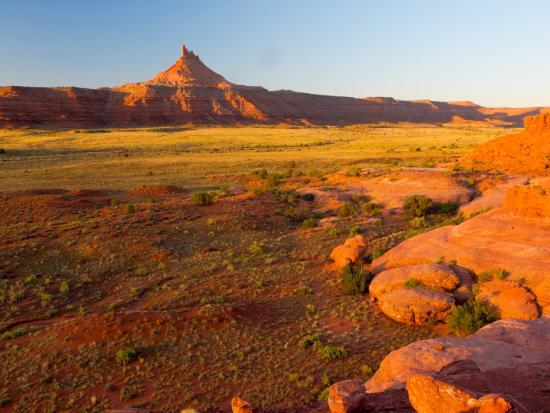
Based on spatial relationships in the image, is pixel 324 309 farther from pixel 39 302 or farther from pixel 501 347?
pixel 39 302

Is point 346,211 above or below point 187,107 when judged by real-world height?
below

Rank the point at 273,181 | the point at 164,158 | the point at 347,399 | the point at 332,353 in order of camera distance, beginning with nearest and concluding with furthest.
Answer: the point at 347,399 < the point at 332,353 < the point at 273,181 < the point at 164,158

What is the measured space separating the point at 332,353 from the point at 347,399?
4.27m

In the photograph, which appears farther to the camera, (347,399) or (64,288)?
(64,288)

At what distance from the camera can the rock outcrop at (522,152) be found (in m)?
28.8

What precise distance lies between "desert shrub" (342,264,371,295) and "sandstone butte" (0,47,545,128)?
92872mm

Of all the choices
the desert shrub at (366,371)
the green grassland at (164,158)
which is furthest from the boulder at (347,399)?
the green grassland at (164,158)

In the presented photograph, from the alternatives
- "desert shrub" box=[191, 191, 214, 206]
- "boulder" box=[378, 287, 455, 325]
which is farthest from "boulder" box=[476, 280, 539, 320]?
"desert shrub" box=[191, 191, 214, 206]

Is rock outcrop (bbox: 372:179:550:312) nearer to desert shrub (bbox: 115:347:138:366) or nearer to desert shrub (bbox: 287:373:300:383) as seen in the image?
desert shrub (bbox: 287:373:300:383)

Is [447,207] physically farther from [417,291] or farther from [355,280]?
[417,291]

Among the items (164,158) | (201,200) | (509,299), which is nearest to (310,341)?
(509,299)

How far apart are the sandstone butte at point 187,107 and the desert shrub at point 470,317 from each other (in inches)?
3798

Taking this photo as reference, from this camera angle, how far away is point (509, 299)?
1038cm

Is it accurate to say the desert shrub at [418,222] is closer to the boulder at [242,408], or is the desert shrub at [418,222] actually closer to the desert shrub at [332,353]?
the desert shrub at [332,353]
